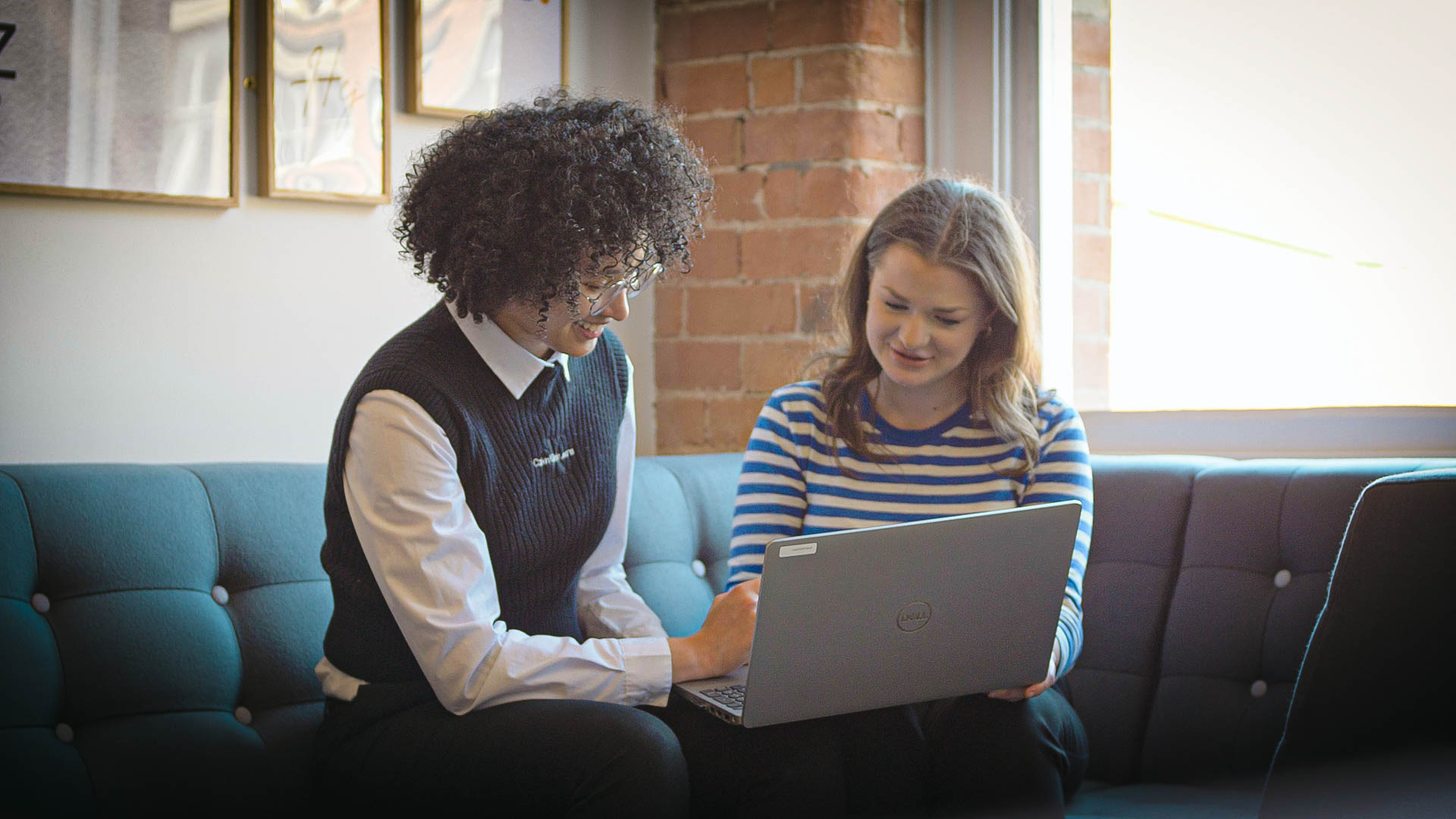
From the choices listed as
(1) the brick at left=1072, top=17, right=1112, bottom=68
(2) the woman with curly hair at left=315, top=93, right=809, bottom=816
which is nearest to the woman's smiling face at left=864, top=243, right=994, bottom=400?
(2) the woman with curly hair at left=315, top=93, right=809, bottom=816

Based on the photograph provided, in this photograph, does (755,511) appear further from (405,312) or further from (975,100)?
(975,100)

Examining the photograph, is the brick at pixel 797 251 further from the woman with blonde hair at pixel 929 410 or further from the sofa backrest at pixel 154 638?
the sofa backrest at pixel 154 638

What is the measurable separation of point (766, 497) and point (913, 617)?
1.55 ft

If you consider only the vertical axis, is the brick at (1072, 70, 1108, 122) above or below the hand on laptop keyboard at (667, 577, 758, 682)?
above

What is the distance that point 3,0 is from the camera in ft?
5.24

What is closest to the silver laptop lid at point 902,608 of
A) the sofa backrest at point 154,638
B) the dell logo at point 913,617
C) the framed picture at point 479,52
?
the dell logo at point 913,617

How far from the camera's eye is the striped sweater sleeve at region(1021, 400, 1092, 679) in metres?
1.51

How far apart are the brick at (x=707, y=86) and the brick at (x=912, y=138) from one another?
11.5 inches

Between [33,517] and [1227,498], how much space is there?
1474 millimetres

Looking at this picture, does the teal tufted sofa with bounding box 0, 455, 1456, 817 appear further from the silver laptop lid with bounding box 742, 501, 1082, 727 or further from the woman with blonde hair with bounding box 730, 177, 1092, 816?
the silver laptop lid with bounding box 742, 501, 1082, 727

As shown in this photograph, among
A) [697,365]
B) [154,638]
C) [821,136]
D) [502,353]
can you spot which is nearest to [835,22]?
[821,136]

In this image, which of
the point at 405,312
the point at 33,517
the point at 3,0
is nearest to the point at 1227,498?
the point at 405,312

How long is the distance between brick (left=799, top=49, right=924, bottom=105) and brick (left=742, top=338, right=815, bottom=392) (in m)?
0.44

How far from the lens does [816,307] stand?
7.35 ft
